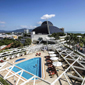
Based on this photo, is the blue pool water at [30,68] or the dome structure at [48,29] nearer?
the blue pool water at [30,68]

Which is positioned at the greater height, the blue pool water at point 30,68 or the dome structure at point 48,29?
the dome structure at point 48,29

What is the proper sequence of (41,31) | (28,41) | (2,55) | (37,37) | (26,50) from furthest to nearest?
(41,31) < (37,37) < (28,41) < (26,50) < (2,55)

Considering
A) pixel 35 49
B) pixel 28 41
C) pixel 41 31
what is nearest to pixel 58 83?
pixel 35 49

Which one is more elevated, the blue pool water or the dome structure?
the dome structure

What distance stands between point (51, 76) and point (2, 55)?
12101mm

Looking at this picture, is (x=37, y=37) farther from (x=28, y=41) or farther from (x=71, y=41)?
(x=71, y=41)

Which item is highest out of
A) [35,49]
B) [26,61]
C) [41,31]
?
[41,31]

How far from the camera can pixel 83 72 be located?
10711mm

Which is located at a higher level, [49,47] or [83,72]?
[49,47]

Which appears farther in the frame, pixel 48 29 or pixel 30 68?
pixel 48 29

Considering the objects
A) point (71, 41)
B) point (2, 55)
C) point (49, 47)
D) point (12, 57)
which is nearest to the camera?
point (2, 55)

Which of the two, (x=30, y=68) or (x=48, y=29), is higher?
(x=48, y=29)

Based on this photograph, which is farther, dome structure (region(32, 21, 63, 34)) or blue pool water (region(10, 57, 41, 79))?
dome structure (region(32, 21, 63, 34))

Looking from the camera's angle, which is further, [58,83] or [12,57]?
[12,57]
